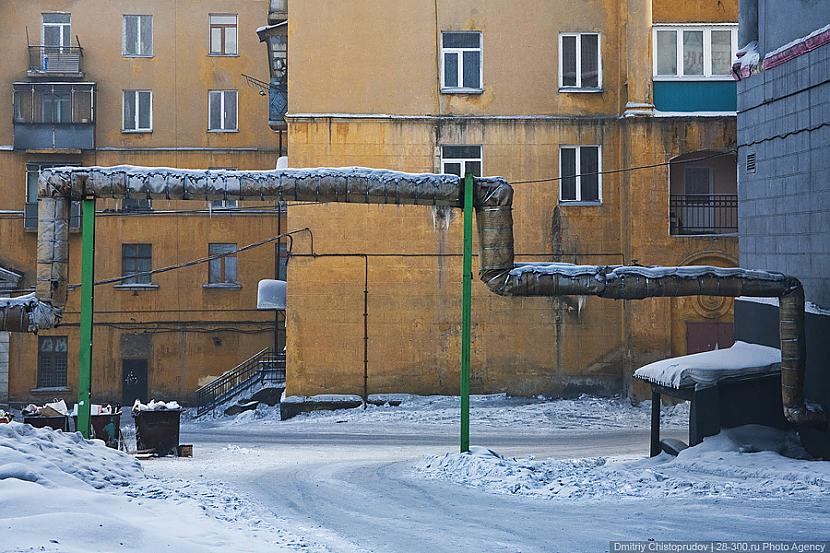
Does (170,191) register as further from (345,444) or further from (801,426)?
(801,426)

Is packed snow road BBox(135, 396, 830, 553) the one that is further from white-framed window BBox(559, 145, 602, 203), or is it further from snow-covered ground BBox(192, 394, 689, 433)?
white-framed window BBox(559, 145, 602, 203)

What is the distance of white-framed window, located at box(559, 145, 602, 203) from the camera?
27.0 metres

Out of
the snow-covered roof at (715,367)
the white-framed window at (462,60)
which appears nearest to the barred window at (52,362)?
the white-framed window at (462,60)

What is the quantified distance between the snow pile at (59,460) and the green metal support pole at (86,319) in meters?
0.69

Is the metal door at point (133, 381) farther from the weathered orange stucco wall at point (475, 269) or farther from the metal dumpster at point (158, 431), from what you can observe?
the metal dumpster at point (158, 431)

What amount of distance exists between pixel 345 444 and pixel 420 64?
10.8 metres

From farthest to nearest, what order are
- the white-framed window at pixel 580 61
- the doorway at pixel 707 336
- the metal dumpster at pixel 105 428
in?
the white-framed window at pixel 580 61 < the doorway at pixel 707 336 < the metal dumpster at pixel 105 428

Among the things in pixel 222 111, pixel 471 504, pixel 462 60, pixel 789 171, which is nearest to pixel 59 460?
pixel 471 504

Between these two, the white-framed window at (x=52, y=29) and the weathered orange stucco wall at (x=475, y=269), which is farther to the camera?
the white-framed window at (x=52, y=29)

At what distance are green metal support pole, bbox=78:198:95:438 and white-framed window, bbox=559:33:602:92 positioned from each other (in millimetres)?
15855

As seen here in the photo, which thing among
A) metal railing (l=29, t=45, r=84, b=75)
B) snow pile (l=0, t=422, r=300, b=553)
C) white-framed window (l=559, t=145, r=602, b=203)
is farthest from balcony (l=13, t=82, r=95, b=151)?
snow pile (l=0, t=422, r=300, b=553)

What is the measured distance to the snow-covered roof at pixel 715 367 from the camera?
1555 centimetres

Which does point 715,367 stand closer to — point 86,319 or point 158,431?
point 86,319

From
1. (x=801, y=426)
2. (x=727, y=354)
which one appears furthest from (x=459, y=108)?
(x=801, y=426)
